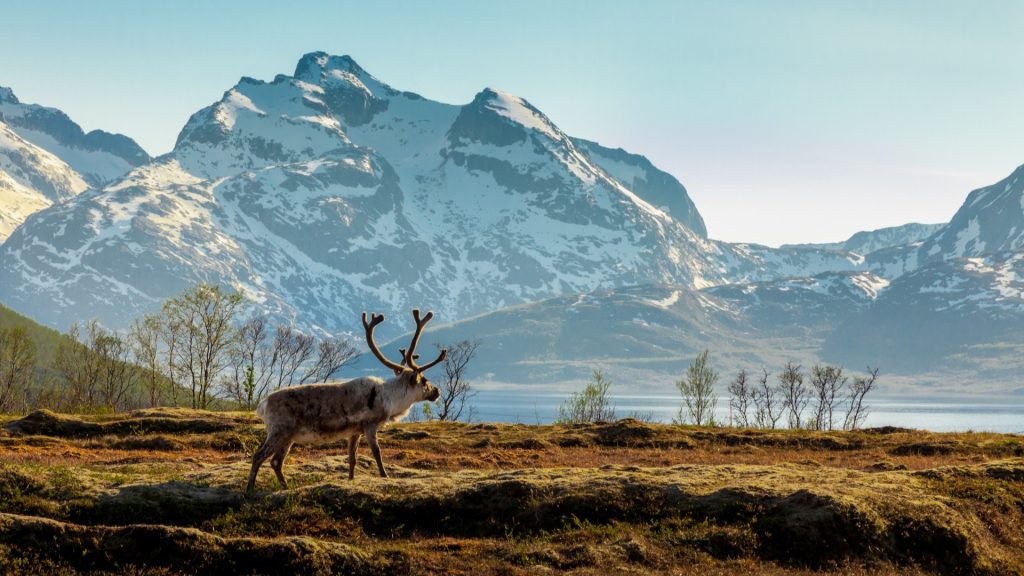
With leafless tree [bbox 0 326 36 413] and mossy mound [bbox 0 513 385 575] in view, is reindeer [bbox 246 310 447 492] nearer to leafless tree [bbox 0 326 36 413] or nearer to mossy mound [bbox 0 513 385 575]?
mossy mound [bbox 0 513 385 575]

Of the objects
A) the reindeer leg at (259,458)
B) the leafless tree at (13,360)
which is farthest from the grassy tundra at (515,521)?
the leafless tree at (13,360)

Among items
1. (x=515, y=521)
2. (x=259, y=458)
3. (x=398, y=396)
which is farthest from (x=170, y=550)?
(x=398, y=396)

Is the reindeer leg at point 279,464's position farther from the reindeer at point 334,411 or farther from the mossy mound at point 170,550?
the mossy mound at point 170,550

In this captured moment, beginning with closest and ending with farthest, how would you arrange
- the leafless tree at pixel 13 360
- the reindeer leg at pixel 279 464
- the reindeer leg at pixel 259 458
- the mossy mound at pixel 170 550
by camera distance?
the mossy mound at pixel 170 550, the reindeer leg at pixel 259 458, the reindeer leg at pixel 279 464, the leafless tree at pixel 13 360

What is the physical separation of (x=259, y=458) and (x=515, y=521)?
6.67 meters

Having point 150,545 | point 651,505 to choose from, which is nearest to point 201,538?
point 150,545

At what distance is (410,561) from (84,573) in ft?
21.6

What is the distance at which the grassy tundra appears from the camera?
18.9 meters

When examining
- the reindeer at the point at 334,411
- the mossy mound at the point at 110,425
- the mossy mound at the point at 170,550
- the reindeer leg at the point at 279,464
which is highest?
the reindeer at the point at 334,411

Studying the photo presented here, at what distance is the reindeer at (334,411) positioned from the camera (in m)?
23.2

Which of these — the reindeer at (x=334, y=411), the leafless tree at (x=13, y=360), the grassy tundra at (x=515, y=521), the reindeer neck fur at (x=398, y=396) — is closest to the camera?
the grassy tundra at (x=515, y=521)

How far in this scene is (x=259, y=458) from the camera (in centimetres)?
2256

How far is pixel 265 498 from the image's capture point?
71.7ft

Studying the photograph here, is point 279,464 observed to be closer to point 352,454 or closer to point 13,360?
point 352,454
